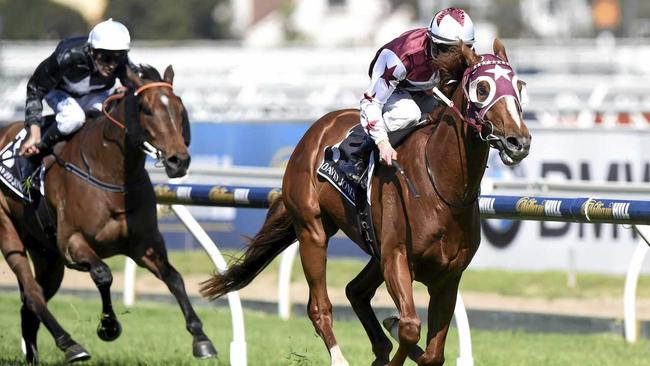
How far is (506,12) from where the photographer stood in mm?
60406

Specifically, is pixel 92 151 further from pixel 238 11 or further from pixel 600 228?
pixel 238 11

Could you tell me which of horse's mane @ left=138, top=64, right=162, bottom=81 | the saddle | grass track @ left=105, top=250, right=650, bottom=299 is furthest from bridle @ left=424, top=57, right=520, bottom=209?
grass track @ left=105, top=250, right=650, bottom=299

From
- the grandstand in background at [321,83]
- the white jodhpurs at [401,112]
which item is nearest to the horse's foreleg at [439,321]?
the white jodhpurs at [401,112]

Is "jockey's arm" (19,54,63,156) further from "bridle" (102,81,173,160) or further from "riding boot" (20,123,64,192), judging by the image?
"bridle" (102,81,173,160)

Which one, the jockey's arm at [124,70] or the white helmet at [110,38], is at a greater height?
the white helmet at [110,38]

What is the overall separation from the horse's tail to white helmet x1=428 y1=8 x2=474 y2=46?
1620 mm

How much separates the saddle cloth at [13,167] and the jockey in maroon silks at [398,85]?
267cm

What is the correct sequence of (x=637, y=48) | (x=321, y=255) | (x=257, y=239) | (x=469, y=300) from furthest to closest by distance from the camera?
(x=637, y=48)
(x=469, y=300)
(x=257, y=239)
(x=321, y=255)

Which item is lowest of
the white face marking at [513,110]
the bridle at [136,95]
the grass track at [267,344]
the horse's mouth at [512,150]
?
the grass track at [267,344]

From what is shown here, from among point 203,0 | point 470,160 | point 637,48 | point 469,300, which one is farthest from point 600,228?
point 203,0

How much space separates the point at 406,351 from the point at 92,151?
2.76 meters

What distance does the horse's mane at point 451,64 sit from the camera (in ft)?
18.9

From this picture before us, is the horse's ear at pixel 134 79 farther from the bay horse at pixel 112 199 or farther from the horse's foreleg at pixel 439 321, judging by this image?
the horse's foreleg at pixel 439 321

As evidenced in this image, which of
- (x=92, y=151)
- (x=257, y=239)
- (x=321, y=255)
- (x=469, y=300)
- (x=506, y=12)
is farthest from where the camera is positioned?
(x=506, y=12)
